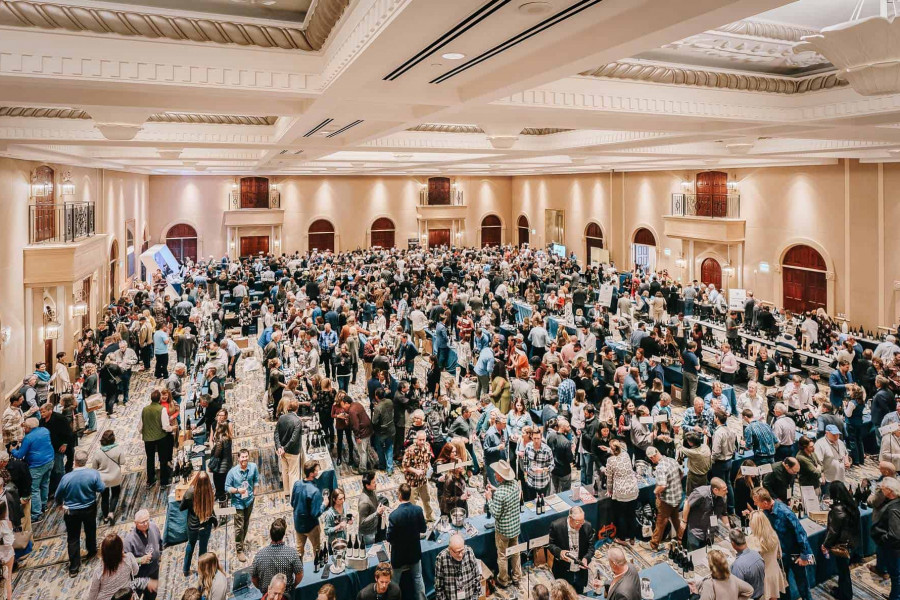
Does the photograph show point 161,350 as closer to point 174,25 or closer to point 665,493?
point 174,25

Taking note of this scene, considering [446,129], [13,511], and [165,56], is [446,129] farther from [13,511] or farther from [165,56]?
[13,511]

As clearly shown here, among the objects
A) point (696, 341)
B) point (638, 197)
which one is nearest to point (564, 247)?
point (638, 197)

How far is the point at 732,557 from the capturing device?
584cm

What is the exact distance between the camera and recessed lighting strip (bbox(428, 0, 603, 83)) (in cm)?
255

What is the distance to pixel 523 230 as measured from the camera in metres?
30.8

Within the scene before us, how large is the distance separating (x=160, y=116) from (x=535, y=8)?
7.40 meters

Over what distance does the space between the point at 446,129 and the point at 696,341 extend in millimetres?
6033

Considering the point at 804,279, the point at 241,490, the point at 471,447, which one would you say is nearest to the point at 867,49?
the point at 471,447

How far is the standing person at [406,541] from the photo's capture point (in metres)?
4.93

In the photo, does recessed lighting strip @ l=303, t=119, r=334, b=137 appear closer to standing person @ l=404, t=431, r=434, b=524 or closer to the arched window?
standing person @ l=404, t=431, r=434, b=524

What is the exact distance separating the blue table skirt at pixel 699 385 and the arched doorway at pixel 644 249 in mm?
11828

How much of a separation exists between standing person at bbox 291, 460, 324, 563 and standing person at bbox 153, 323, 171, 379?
6.77m

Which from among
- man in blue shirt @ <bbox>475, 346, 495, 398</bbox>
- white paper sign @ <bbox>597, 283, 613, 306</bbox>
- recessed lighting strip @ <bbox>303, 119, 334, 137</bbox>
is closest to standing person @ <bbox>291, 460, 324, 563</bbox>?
recessed lighting strip @ <bbox>303, 119, 334, 137</bbox>

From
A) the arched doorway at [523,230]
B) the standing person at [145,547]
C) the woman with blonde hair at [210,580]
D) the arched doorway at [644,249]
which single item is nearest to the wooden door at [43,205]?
the standing person at [145,547]
